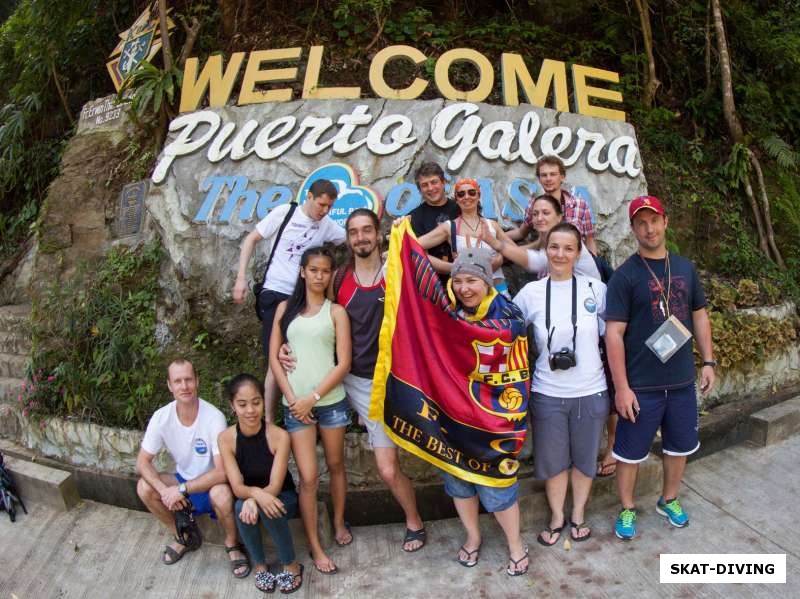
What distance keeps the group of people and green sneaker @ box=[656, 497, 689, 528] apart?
2 centimetres

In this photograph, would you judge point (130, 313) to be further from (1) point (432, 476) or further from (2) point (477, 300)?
(2) point (477, 300)

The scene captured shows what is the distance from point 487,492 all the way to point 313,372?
3.68ft

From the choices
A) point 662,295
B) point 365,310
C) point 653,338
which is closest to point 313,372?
point 365,310

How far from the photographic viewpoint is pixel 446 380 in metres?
3.16

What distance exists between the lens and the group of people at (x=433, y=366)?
319cm

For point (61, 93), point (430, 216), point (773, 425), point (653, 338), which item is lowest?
point (773, 425)

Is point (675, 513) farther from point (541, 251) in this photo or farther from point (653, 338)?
point (541, 251)

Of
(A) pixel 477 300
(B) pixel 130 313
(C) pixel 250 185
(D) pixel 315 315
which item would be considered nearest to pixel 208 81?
(C) pixel 250 185

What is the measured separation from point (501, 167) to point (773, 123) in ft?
12.8

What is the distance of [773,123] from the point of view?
22.4 feet

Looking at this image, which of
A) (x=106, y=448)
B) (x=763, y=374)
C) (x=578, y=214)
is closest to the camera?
(x=578, y=214)

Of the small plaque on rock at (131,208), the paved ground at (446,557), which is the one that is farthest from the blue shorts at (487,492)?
the small plaque on rock at (131,208)

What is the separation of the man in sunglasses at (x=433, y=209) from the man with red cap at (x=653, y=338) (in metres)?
1.07

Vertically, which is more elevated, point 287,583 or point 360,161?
point 360,161
